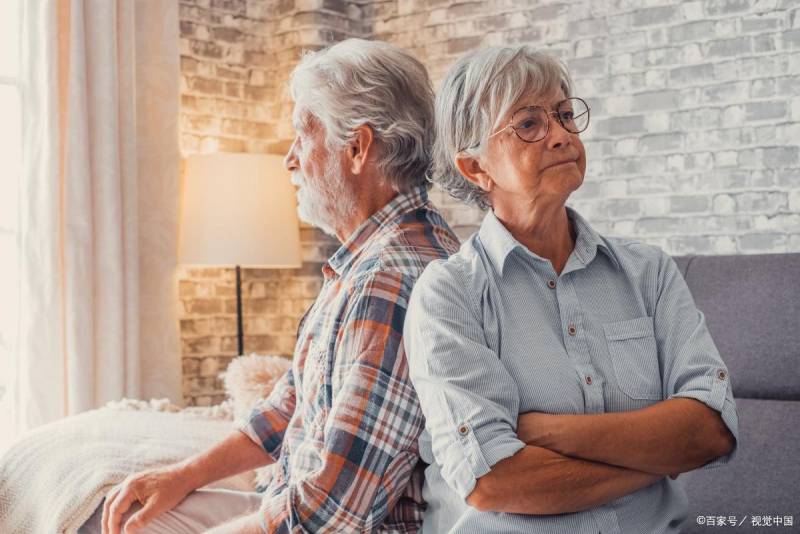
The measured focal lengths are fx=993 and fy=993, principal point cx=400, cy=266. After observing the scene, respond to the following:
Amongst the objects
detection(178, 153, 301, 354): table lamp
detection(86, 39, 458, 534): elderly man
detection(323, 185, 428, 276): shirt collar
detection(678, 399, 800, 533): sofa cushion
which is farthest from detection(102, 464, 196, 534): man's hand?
detection(178, 153, 301, 354): table lamp

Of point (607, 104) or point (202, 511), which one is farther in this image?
point (607, 104)

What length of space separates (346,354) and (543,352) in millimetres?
292

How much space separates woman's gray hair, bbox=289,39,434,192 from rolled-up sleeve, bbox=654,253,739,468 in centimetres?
46

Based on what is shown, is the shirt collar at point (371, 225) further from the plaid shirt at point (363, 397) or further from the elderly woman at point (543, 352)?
the elderly woman at point (543, 352)

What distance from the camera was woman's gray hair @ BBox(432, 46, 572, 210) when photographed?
4.79 feet

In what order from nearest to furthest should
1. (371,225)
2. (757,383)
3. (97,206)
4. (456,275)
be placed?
(456,275) → (371,225) → (757,383) → (97,206)

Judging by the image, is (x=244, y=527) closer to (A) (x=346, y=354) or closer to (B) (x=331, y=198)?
(A) (x=346, y=354)

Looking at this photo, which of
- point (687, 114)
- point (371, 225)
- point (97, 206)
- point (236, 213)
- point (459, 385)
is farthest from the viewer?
point (236, 213)

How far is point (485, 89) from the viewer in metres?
1.47

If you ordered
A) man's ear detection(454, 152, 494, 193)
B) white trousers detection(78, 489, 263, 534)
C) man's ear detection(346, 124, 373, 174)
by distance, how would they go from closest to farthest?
man's ear detection(454, 152, 494, 193) → man's ear detection(346, 124, 373, 174) → white trousers detection(78, 489, 263, 534)

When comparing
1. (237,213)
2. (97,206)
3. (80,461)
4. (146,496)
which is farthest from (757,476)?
(97,206)

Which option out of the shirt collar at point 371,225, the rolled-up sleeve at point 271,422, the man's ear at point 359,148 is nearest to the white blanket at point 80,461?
the rolled-up sleeve at point 271,422

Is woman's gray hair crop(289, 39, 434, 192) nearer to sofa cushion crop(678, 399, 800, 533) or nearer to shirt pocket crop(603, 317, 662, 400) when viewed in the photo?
shirt pocket crop(603, 317, 662, 400)

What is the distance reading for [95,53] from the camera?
134 inches
